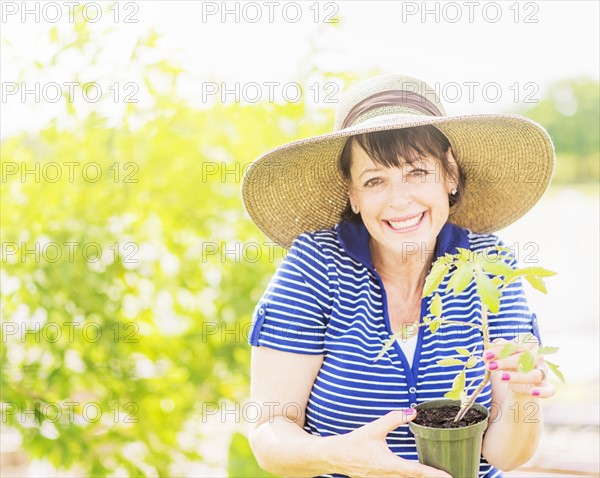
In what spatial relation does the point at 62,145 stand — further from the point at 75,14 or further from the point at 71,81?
the point at 75,14

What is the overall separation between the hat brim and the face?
3.3 inches

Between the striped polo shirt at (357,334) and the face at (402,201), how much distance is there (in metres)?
0.11

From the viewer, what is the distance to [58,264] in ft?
5.82

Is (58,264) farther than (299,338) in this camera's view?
Yes

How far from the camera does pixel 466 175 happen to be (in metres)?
1.57

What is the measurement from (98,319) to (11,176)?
41cm

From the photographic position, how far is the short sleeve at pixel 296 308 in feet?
4.55

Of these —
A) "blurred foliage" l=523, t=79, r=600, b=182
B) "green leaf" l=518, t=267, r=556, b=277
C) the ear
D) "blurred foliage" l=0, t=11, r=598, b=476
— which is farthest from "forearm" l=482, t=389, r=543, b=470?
"blurred foliage" l=523, t=79, r=600, b=182

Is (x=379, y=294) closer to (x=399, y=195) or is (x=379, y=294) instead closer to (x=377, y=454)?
(x=399, y=195)

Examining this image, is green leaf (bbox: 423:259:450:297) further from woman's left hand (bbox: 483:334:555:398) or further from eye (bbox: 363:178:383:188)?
eye (bbox: 363:178:383:188)

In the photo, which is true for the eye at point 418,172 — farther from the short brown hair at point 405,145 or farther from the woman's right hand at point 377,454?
the woman's right hand at point 377,454

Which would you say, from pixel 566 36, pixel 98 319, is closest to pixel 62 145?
pixel 98 319

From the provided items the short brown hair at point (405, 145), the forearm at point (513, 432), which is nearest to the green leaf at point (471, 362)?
the forearm at point (513, 432)

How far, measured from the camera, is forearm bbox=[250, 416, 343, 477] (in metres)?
1.22
